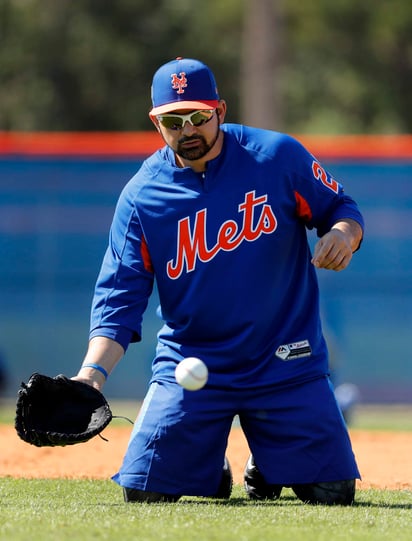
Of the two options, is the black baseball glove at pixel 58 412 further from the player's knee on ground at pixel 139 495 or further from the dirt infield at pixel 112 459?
the dirt infield at pixel 112 459

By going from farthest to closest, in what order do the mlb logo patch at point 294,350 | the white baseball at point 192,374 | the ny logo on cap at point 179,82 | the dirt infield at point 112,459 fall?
the dirt infield at point 112,459
the mlb logo patch at point 294,350
the ny logo on cap at point 179,82
the white baseball at point 192,374

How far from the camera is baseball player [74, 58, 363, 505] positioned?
518 centimetres

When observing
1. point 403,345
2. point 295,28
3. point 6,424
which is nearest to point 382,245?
point 403,345

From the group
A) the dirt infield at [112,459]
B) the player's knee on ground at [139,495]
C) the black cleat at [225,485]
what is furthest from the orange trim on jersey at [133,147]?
the player's knee on ground at [139,495]

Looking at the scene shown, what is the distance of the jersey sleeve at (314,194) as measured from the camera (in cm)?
527

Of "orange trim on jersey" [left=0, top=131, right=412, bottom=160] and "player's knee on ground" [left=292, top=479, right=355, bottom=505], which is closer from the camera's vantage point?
"player's knee on ground" [left=292, top=479, right=355, bottom=505]

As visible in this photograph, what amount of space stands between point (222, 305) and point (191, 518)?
3.54 ft

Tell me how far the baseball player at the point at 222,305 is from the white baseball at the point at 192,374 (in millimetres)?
274

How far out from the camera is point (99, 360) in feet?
16.6

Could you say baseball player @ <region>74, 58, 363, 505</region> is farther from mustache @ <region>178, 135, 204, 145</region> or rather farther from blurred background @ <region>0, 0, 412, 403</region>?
blurred background @ <region>0, 0, 412, 403</region>

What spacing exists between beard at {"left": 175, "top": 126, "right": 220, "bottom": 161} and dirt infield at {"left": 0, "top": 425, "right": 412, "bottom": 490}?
6.28ft

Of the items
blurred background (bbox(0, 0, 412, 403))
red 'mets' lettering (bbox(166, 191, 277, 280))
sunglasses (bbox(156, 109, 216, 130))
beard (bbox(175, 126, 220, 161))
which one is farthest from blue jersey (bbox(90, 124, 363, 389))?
blurred background (bbox(0, 0, 412, 403))

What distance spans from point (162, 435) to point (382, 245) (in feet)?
30.8

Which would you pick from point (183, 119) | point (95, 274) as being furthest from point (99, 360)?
point (95, 274)
